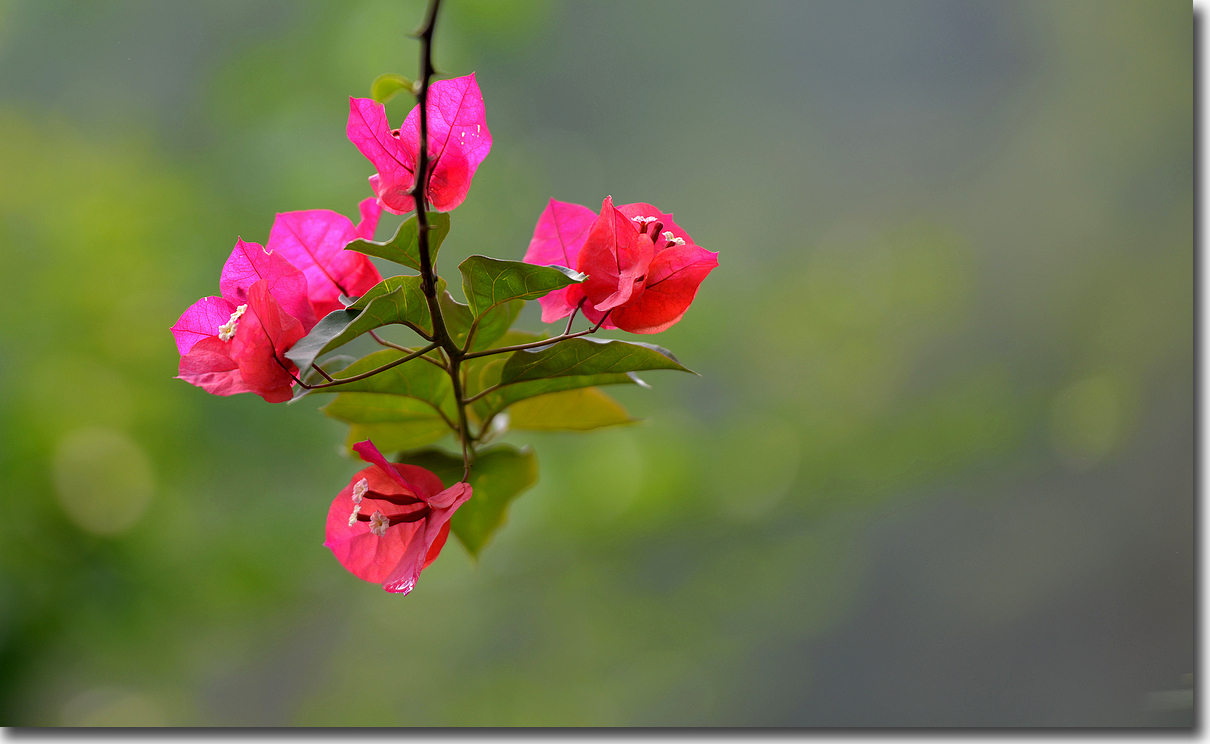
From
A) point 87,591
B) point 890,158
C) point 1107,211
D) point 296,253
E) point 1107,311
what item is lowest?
point 87,591

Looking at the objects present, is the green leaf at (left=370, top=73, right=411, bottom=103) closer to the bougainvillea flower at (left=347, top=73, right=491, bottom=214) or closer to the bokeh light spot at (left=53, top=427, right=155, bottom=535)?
the bougainvillea flower at (left=347, top=73, right=491, bottom=214)

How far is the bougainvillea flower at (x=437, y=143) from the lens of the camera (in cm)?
37

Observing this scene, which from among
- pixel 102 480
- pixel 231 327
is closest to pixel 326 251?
pixel 231 327

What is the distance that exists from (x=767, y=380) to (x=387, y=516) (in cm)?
161

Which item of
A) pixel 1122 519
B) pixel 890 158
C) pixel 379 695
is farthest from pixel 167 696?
pixel 1122 519

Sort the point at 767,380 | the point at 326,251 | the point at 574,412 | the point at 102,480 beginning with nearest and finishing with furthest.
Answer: the point at 326,251, the point at 574,412, the point at 102,480, the point at 767,380

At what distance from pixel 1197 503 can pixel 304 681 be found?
2.13 meters

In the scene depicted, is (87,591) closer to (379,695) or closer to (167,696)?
(167,696)

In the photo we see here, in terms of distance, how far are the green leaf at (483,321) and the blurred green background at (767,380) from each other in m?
1.37

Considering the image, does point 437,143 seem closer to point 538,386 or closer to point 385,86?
point 385,86

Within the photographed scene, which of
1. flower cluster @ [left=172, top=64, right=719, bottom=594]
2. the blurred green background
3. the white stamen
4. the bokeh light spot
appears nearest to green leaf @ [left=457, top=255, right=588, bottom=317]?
flower cluster @ [left=172, top=64, right=719, bottom=594]

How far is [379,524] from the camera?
0.37 meters

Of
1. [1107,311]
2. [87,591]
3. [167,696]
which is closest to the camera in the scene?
[87,591]

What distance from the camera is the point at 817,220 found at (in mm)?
1950
